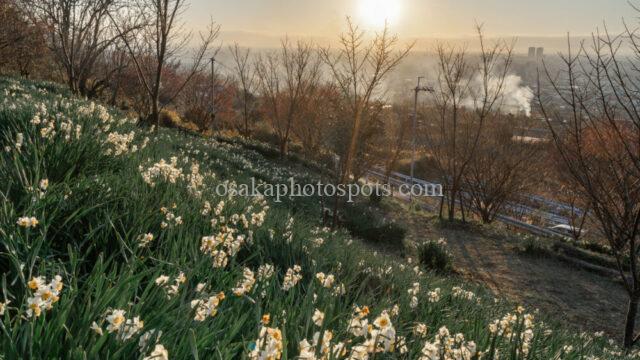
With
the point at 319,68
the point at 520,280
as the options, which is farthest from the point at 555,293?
the point at 319,68

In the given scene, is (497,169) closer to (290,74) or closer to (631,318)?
(290,74)

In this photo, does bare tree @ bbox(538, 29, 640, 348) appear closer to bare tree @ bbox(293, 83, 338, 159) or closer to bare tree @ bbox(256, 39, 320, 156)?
bare tree @ bbox(256, 39, 320, 156)

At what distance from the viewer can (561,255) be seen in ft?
40.1

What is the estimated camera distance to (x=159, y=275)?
85.5 inches

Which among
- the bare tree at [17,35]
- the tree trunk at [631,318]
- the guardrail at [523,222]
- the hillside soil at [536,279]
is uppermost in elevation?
the bare tree at [17,35]

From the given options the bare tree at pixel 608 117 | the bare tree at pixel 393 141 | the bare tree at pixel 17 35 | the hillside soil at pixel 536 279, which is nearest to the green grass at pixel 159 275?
the bare tree at pixel 608 117

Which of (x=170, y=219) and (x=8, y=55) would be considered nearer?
(x=170, y=219)

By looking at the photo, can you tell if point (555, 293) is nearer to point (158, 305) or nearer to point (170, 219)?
point (170, 219)

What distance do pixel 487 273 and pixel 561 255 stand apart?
12.0ft

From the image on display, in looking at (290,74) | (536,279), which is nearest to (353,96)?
(290,74)

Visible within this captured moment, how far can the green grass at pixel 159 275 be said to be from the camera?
1.43 m

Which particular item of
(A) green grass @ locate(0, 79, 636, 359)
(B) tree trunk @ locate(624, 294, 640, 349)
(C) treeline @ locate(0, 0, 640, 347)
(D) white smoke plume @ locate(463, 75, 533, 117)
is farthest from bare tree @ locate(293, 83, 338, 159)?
(A) green grass @ locate(0, 79, 636, 359)

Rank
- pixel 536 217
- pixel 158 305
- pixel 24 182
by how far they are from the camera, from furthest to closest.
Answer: pixel 536 217, pixel 24 182, pixel 158 305

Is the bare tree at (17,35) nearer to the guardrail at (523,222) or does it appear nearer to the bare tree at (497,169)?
the bare tree at (497,169)
